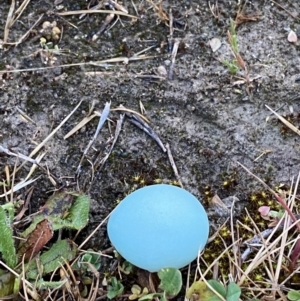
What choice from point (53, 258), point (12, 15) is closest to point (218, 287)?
point (53, 258)

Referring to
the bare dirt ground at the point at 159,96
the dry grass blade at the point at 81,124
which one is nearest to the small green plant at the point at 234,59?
the bare dirt ground at the point at 159,96

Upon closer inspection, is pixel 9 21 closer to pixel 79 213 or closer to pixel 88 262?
pixel 79 213

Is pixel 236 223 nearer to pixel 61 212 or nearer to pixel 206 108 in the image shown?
pixel 206 108

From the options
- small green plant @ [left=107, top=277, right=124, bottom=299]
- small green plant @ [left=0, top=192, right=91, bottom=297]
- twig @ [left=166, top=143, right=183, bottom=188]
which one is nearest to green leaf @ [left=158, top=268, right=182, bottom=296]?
small green plant @ [left=107, top=277, right=124, bottom=299]

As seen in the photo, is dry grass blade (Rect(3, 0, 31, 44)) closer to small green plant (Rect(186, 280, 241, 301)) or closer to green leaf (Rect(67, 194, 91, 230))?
green leaf (Rect(67, 194, 91, 230))

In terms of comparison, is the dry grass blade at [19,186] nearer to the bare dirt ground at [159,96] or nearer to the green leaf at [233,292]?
the bare dirt ground at [159,96]
